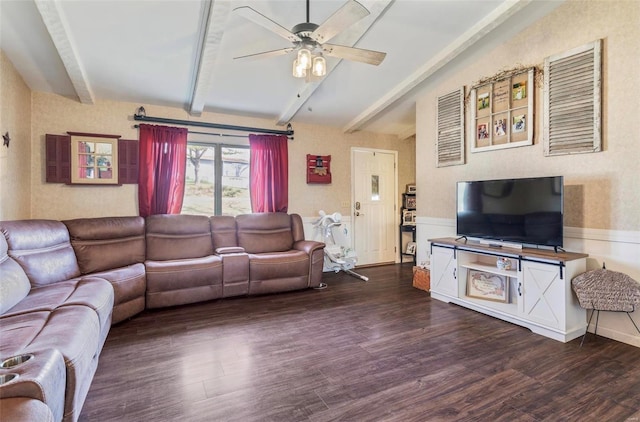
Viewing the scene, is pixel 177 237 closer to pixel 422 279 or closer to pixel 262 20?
pixel 262 20

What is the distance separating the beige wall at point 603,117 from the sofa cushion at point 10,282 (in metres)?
4.50

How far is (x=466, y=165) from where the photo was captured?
3.89 meters

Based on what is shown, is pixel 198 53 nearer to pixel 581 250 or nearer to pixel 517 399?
pixel 517 399

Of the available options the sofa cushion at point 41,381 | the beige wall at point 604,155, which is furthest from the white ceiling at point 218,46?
the sofa cushion at point 41,381

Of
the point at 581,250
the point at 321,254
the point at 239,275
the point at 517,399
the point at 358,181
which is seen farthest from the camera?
the point at 358,181

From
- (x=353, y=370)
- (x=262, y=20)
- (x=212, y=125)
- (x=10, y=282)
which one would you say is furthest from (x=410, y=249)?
Answer: (x=10, y=282)

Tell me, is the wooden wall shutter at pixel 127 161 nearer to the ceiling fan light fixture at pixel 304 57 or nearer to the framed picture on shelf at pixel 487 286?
the ceiling fan light fixture at pixel 304 57

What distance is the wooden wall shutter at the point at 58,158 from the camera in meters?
3.60

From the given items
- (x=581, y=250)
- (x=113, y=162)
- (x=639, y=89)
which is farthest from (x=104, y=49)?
(x=581, y=250)

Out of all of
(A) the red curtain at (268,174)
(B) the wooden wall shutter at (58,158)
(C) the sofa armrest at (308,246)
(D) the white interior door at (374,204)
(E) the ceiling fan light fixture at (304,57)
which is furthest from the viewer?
(D) the white interior door at (374,204)

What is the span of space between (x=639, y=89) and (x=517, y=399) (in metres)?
2.59

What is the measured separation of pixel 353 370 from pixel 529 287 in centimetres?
186

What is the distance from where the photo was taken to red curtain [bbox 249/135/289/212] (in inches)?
183

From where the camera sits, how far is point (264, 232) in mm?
4445
